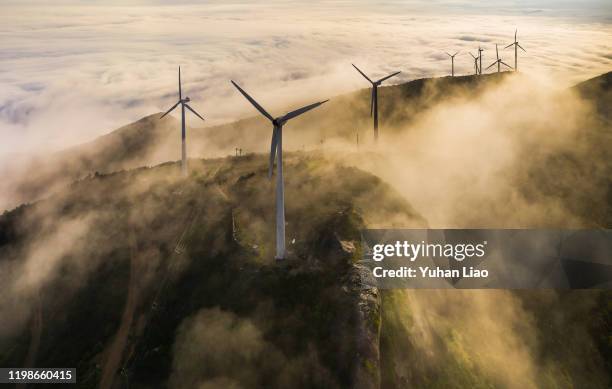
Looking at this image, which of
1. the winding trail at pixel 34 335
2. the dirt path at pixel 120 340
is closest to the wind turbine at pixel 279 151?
the dirt path at pixel 120 340

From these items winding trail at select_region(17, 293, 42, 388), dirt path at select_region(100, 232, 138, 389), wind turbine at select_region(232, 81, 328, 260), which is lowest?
winding trail at select_region(17, 293, 42, 388)

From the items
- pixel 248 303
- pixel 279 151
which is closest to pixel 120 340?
pixel 248 303

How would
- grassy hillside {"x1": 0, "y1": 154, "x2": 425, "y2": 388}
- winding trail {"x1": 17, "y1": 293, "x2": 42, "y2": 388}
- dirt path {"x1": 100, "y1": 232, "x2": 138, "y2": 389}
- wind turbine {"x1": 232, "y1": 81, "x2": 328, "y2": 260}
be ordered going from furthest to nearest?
winding trail {"x1": 17, "y1": 293, "x2": 42, "y2": 388} → dirt path {"x1": 100, "y1": 232, "x2": 138, "y2": 389} → wind turbine {"x1": 232, "y1": 81, "x2": 328, "y2": 260} → grassy hillside {"x1": 0, "y1": 154, "x2": 425, "y2": 388}

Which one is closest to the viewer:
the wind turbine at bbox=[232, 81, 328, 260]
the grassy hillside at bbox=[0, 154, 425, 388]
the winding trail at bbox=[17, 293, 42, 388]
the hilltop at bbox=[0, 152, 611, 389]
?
the hilltop at bbox=[0, 152, 611, 389]

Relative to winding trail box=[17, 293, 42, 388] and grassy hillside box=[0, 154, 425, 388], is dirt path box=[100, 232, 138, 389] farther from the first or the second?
winding trail box=[17, 293, 42, 388]

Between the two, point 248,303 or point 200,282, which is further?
point 200,282

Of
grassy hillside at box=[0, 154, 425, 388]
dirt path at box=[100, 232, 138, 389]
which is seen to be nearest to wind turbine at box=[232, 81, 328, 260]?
grassy hillside at box=[0, 154, 425, 388]

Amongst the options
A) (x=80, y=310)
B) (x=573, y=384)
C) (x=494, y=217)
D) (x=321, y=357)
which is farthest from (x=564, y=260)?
(x=80, y=310)

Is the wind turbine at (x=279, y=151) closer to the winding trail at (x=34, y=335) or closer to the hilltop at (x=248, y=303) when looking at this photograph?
the hilltop at (x=248, y=303)

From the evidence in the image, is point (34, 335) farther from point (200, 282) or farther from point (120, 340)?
point (200, 282)
